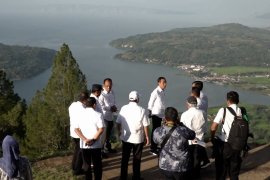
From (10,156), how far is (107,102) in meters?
3.50

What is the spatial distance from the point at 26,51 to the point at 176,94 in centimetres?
5699

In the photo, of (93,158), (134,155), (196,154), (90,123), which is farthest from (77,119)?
(196,154)

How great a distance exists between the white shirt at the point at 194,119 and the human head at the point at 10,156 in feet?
7.95

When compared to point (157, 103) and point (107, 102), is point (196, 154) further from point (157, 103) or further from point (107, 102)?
point (107, 102)

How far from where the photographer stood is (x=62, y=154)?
7.38 meters

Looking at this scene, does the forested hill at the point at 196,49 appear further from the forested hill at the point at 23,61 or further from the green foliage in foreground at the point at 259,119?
the green foliage in foreground at the point at 259,119

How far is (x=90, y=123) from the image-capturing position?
489cm

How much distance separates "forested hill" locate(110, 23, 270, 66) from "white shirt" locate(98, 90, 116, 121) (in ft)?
348

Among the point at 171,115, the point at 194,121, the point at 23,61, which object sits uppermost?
the point at 171,115

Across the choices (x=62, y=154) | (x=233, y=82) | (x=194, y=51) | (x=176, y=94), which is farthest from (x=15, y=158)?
(x=194, y=51)

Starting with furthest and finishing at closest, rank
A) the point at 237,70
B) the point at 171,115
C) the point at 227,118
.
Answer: the point at 237,70 < the point at 227,118 < the point at 171,115

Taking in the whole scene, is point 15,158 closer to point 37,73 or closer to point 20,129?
point 20,129

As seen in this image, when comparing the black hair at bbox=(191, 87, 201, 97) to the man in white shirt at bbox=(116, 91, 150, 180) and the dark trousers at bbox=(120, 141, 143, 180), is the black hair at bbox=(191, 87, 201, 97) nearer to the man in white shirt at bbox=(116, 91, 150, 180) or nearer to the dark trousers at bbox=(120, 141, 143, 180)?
the man in white shirt at bbox=(116, 91, 150, 180)

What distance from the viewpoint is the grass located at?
323ft
